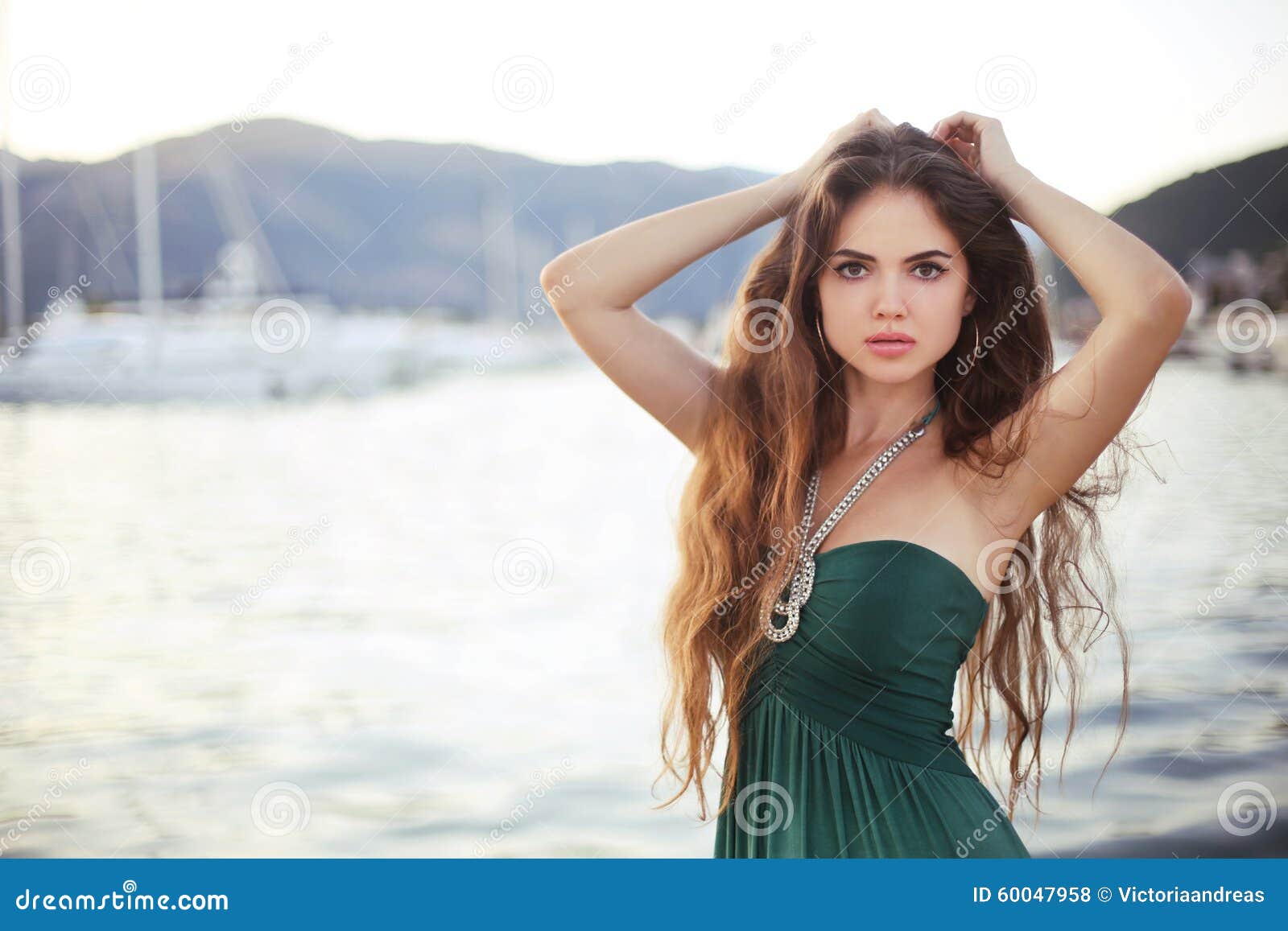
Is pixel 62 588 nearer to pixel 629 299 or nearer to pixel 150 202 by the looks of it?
pixel 629 299

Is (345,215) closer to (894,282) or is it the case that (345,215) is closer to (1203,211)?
(1203,211)

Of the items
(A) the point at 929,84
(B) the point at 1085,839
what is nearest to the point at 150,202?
(A) the point at 929,84

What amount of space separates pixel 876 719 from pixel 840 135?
767 mm

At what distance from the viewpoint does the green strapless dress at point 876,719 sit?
1.34 metres

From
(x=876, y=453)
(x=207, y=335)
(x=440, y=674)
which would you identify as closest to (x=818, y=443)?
(x=876, y=453)

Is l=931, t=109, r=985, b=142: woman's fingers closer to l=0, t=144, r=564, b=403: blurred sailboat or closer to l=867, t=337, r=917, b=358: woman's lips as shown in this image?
l=867, t=337, r=917, b=358: woman's lips

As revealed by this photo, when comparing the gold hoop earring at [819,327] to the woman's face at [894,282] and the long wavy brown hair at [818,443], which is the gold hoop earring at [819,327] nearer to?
the long wavy brown hair at [818,443]

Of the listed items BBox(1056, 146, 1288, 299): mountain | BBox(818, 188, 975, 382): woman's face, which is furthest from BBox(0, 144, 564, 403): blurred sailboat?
BBox(818, 188, 975, 382): woman's face

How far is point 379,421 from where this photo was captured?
19703 mm

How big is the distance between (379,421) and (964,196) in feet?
62.2

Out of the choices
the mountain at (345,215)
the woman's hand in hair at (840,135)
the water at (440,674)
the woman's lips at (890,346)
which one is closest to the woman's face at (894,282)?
the woman's lips at (890,346)

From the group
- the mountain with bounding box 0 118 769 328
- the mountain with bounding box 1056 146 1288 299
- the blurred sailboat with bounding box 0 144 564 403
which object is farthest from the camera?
the blurred sailboat with bounding box 0 144 564 403

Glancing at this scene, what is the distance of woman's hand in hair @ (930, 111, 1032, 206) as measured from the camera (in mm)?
1449

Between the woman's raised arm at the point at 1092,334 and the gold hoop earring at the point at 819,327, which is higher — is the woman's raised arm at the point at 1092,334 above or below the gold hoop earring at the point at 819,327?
below
